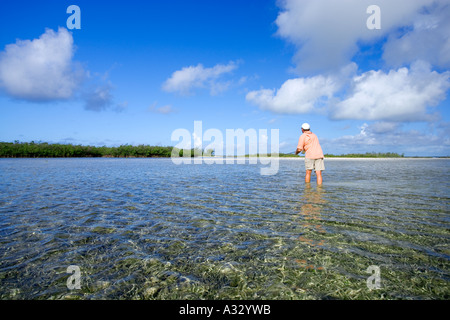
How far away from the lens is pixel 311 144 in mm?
14727

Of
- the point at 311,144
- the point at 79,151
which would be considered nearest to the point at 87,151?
the point at 79,151

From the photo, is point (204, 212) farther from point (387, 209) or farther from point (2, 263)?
point (387, 209)

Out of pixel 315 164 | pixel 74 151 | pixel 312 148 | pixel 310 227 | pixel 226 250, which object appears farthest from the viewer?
pixel 74 151

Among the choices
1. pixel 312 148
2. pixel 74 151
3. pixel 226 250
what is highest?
pixel 74 151

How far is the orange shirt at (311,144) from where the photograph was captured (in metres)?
14.7

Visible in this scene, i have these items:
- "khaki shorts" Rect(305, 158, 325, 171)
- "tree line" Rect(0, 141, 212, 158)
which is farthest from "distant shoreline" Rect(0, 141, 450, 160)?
"khaki shorts" Rect(305, 158, 325, 171)

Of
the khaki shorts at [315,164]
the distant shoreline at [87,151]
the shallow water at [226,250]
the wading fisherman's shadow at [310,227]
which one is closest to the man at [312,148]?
the khaki shorts at [315,164]

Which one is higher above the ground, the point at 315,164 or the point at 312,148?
the point at 312,148

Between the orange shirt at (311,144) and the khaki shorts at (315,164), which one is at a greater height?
the orange shirt at (311,144)

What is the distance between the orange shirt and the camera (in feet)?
48.2

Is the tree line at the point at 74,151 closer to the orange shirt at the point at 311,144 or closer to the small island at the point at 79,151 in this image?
the small island at the point at 79,151

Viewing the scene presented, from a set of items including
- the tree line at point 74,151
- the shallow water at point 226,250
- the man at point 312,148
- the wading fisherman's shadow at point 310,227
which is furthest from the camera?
the tree line at point 74,151

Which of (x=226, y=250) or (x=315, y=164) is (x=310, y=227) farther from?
(x=315, y=164)

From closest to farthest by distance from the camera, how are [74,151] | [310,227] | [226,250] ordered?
[226,250] < [310,227] < [74,151]
